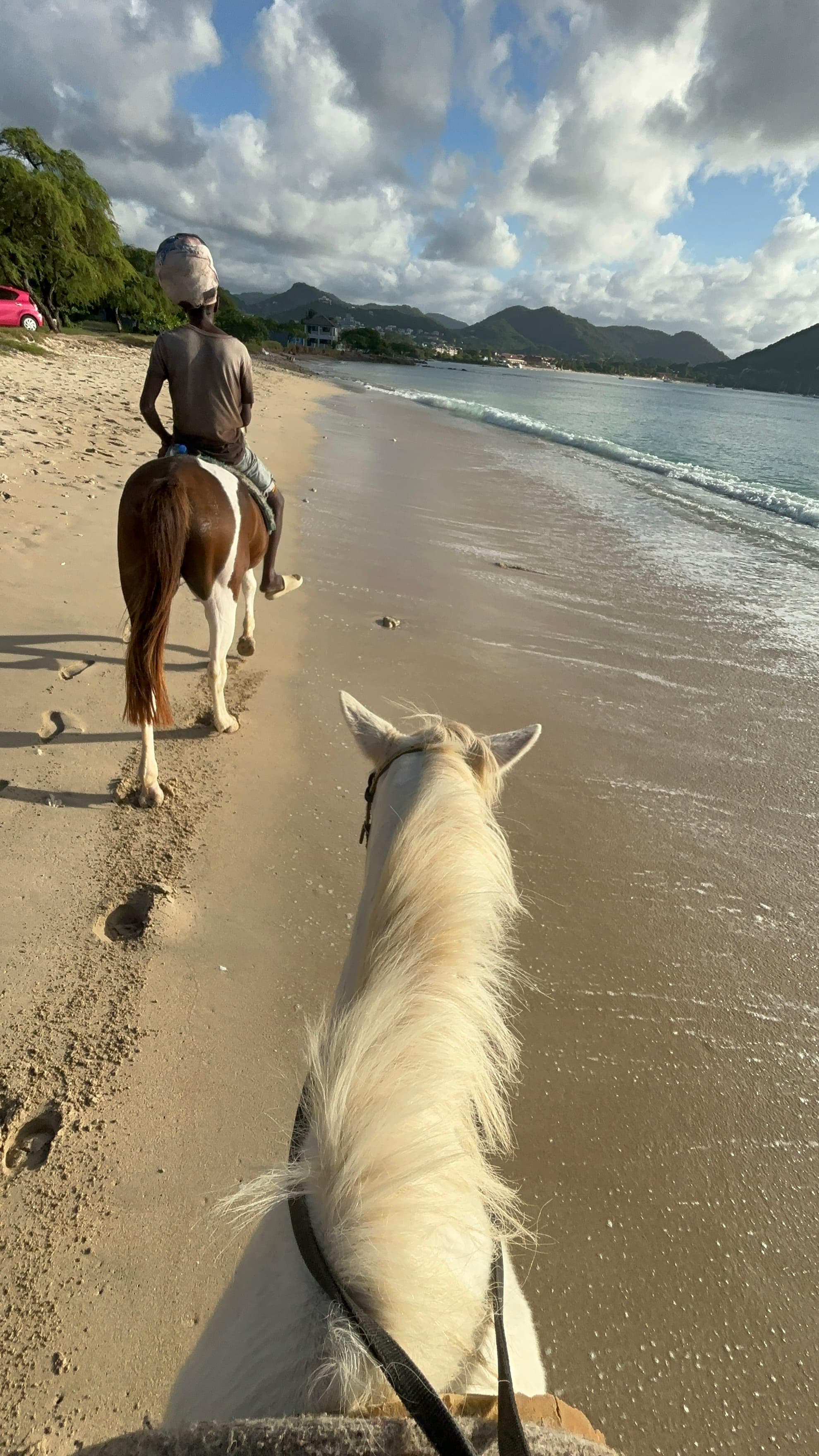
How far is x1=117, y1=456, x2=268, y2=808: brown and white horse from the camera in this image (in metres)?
3.23

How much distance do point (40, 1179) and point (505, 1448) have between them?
1.56 metres

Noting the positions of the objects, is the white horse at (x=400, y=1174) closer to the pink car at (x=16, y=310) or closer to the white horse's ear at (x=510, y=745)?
the white horse's ear at (x=510, y=745)

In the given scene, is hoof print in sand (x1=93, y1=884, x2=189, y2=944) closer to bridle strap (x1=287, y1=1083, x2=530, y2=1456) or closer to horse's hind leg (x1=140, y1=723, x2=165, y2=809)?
horse's hind leg (x1=140, y1=723, x2=165, y2=809)

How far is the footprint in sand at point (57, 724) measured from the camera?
3.59m

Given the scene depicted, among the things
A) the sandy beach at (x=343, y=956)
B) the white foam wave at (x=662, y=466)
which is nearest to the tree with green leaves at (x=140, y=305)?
the white foam wave at (x=662, y=466)

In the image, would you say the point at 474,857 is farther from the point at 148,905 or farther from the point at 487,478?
the point at 487,478

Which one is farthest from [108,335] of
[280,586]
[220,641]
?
[220,641]

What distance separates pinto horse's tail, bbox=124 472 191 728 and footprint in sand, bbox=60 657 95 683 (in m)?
1.10

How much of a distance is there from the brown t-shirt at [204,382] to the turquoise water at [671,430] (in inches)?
451

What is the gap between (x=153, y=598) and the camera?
3242mm

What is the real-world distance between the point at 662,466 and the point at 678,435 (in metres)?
14.1

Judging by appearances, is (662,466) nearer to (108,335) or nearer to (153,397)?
(153,397)

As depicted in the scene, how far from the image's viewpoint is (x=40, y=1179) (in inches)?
71.4

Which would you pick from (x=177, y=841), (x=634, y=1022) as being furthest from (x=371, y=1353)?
(x=177, y=841)
